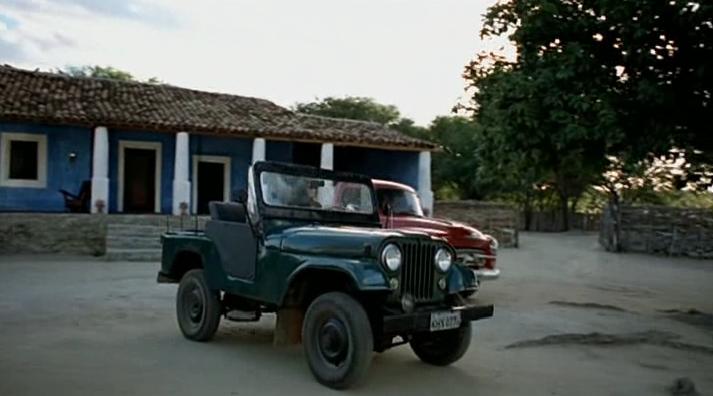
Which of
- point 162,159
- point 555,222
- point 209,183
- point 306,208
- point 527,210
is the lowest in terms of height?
point 555,222

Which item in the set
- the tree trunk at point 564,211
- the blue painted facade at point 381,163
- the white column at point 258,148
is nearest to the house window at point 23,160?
the white column at point 258,148

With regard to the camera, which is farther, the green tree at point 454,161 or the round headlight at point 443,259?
the green tree at point 454,161

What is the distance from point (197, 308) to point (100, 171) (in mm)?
12198

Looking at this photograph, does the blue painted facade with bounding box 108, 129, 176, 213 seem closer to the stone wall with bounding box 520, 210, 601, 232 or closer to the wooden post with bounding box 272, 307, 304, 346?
the wooden post with bounding box 272, 307, 304, 346

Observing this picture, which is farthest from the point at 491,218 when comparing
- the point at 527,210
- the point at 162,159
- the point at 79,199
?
the point at 527,210

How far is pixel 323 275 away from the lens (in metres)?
5.58

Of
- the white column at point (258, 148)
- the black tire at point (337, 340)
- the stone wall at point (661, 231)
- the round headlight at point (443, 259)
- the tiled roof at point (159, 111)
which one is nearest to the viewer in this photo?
the black tire at point (337, 340)

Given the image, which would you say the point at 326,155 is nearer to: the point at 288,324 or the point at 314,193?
the point at 314,193

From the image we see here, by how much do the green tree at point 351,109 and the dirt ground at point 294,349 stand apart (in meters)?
26.3

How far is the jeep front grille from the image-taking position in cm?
529

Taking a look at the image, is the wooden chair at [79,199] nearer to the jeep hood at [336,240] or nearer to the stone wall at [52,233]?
the stone wall at [52,233]

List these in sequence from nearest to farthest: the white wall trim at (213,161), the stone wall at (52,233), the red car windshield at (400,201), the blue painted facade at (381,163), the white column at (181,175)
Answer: the red car windshield at (400,201), the stone wall at (52,233), the white column at (181,175), the white wall trim at (213,161), the blue painted facade at (381,163)

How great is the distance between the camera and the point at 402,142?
70.7 feet

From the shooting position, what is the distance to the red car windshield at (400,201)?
10.9 metres
